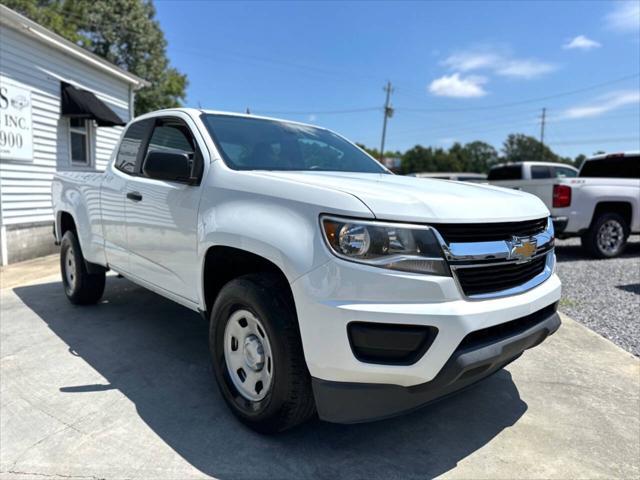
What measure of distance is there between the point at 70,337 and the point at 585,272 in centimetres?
675

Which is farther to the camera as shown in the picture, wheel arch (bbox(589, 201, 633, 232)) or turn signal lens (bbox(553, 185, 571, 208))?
wheel arch (bbox(589, 201, 633, 232))

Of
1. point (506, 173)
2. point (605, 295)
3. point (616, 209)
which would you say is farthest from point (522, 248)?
point (506, 173)

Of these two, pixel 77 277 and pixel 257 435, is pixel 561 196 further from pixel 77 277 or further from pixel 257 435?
pixel 77 277

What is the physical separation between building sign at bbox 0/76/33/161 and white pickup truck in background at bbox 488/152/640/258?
344 inches

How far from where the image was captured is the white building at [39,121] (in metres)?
7.89

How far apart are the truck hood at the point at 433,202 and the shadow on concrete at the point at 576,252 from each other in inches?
250

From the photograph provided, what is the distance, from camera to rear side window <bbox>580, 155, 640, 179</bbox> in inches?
339

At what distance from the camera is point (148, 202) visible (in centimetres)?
344

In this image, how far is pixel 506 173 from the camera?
12000 millimetres

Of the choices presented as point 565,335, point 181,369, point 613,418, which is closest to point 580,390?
point 613,418

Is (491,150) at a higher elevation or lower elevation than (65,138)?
higher

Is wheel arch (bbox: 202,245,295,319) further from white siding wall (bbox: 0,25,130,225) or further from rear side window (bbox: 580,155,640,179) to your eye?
rear side window (bbox: 580,155,640,179)

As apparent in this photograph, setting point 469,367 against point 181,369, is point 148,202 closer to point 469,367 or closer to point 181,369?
point 181,369

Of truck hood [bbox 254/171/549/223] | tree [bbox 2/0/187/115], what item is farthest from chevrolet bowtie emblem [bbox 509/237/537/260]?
tree [bbox 2/0/187/115]
